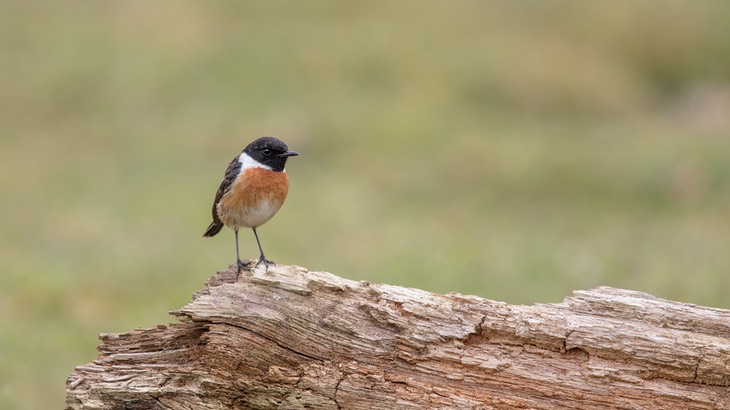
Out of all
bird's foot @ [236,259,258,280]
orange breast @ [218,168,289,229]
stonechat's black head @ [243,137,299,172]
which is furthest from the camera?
stonechat's black head @ [243,137,299,172]

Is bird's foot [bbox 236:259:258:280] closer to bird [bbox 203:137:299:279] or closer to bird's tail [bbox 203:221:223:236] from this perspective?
bird [bbox 203:137:299:279]

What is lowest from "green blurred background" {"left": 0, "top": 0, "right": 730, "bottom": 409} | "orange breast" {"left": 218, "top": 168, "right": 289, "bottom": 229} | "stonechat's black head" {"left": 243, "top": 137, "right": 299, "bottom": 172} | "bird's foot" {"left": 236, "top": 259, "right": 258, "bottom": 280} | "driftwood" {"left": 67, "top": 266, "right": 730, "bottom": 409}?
"driftwood" {"left": 67, "top": 266, "right": 730, "bottom": 409}

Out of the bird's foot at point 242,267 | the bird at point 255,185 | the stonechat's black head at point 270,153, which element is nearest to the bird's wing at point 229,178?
the bird at point 255,185

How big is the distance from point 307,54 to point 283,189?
14.6 meters

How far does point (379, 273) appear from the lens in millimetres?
12648

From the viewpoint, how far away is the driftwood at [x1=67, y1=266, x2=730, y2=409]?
225 inches

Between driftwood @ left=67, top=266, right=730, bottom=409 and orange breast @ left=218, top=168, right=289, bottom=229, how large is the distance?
1.17 metres

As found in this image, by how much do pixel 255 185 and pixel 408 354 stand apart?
2018 millimetres

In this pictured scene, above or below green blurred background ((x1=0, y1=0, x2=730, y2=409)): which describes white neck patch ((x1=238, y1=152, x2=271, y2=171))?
below

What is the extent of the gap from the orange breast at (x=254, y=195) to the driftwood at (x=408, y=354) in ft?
3.82

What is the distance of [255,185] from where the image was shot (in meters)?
7.18

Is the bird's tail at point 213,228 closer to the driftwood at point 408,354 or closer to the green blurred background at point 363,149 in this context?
the driftwood at point 408,354

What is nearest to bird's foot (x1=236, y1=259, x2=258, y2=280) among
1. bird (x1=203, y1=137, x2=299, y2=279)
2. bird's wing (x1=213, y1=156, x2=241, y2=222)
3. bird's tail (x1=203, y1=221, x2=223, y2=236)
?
→ bird (x1=203, y1=137, x2=299, y2=279)

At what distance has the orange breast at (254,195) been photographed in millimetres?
7199
